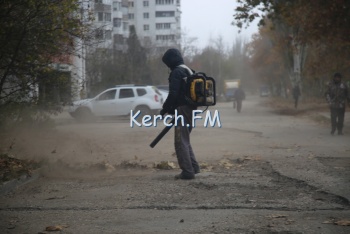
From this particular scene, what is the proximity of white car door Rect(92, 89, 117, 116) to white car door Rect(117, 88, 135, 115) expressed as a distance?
23cm

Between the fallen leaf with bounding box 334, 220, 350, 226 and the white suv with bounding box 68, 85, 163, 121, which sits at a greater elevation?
the white suv with bounding box 68, 85, 163, 121

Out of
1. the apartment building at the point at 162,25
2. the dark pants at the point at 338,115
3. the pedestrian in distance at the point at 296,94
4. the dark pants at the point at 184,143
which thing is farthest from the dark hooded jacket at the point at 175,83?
the apartment building at the point at 162,25

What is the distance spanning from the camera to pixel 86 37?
34.0 ft

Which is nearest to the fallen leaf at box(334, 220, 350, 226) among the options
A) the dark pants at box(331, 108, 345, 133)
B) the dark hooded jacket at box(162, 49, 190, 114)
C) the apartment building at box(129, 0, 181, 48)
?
the dark hooded jacket at box(162, 49, 190, 114)

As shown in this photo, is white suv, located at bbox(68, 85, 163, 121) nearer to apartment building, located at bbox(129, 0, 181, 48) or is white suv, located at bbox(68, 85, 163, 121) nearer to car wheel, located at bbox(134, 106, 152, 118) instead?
car wheel, located at bbox(134, 106, 152, 118)

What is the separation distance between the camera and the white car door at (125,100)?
27453 millimetres

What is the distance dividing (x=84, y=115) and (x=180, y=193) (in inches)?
781

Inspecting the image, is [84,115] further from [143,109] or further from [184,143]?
[184,143]

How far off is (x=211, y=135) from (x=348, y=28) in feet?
26.6

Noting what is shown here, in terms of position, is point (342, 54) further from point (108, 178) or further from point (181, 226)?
point (181, 226)

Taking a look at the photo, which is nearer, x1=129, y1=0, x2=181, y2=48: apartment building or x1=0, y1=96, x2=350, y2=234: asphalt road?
x1=0, y1=96, x2=350, y2=234: asphalt road

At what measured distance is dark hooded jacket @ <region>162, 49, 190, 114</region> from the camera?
8.23 m

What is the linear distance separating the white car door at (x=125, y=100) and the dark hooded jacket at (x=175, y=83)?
19.1 metres

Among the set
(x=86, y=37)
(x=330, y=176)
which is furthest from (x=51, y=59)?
(x=330, y=176)
